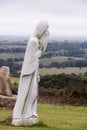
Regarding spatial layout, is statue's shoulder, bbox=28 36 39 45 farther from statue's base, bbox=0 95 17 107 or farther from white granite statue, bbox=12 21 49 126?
statue's base, bbox=0 95 17 107

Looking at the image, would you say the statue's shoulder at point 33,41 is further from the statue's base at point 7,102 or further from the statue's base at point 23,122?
the statue's base at point 7,102

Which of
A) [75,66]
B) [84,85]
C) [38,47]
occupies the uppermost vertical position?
[38,47]

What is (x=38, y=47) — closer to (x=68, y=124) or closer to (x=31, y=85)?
(x=31, y=85)

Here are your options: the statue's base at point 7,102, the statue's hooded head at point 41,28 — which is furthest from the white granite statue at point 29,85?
the statue's base at point 7,102

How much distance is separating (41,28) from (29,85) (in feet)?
7.47

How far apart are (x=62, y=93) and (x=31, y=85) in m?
19.0

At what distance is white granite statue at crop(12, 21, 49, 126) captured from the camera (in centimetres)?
1741

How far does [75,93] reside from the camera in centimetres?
3516

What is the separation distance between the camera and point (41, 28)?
17547 mm

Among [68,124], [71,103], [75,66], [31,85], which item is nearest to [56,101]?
[71,103]

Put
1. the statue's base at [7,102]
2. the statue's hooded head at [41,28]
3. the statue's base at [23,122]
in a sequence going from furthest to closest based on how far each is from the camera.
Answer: the statue's base at [7,102], the statue's hooded head at [41,28], the statue's base at [23,122]

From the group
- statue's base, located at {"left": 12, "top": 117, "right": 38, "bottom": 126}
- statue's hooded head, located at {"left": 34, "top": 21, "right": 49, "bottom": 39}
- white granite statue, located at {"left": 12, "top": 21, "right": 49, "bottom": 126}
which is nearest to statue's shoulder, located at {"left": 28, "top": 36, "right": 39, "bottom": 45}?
white granite statue, located at {"left": 12, "top": 21, "right": 49, "bottom": 126}

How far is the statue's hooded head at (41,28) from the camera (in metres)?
17.5

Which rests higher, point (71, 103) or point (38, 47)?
point (38, 47)
